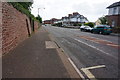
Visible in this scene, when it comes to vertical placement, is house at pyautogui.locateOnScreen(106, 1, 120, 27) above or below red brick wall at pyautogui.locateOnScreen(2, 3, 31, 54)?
above

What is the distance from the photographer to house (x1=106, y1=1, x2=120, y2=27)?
1225 inches

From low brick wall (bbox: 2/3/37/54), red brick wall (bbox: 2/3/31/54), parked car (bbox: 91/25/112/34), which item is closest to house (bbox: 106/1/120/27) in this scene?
parked car (bbox: 91/25/112/34)

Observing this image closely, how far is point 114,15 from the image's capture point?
1265 inches

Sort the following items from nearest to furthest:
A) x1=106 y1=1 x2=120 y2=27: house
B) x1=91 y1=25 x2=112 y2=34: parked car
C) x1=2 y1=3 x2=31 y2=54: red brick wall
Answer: x1=2 y1=3 x2=31 y2=54: red brick wall
x1=91 y1=25 x2=112 y2=34: parked car
x1=106 y1=1 x2=120 y2=27: house

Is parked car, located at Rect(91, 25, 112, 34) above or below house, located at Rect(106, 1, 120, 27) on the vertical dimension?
below

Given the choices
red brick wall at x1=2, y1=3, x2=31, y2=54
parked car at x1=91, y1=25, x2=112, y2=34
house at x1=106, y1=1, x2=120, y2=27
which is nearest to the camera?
red brick wall at x1=2, y1=3, x2=31, y2=54

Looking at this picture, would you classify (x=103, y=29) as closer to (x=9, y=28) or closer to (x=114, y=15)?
(x=114, y=15)

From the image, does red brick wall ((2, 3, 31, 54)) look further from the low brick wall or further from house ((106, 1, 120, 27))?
house ((106, 1, 120, 27))

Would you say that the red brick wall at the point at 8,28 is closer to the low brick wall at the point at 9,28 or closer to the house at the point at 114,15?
the low brick wall at the point at 9,28

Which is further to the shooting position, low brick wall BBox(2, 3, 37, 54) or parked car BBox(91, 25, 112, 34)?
parked car BBox(91, 25, 112, 34)

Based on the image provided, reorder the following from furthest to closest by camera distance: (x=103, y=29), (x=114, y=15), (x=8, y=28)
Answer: (x=114, y=15) < (x=103, y=29) < (x=8, y=28)

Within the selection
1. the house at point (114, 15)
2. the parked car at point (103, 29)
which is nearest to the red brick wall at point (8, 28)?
the parked car at point (103, 29)

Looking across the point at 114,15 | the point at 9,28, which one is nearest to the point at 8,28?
the point at 9,28

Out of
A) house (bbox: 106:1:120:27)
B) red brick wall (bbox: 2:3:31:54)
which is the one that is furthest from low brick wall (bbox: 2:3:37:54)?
house (bbox: 106:1:120:27)
